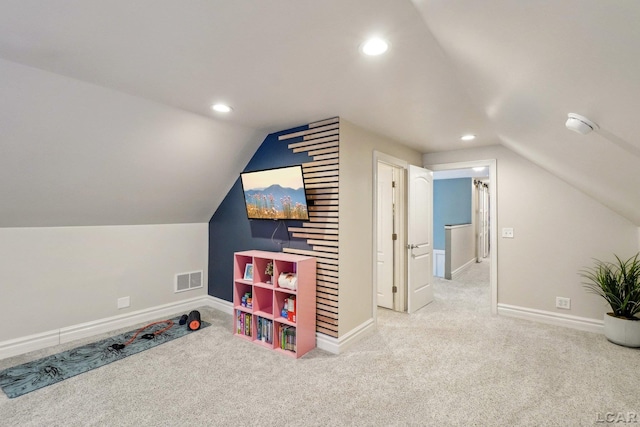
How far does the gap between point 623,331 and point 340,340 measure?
2.80 m

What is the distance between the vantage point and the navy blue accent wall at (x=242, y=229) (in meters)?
3.39

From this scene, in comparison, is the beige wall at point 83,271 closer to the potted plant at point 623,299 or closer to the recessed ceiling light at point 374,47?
the recessed ceiling light at point 374,47

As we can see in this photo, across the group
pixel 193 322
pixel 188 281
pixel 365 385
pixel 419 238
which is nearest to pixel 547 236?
pixel 419 238

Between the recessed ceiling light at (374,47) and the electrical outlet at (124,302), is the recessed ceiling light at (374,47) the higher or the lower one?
the higher one

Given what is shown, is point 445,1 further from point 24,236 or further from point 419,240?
point 24,236

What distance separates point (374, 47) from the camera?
1.70m

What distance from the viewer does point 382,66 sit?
1.91 metres

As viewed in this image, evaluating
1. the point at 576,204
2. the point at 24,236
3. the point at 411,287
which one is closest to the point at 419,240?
the point at 411,287

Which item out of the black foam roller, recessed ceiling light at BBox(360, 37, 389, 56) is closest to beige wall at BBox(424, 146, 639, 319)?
recessed ceiling light at BBox(360, 37, 389, 56)

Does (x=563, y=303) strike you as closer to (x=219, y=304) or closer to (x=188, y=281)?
(x=219, y=304)

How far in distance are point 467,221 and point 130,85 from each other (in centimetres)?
731

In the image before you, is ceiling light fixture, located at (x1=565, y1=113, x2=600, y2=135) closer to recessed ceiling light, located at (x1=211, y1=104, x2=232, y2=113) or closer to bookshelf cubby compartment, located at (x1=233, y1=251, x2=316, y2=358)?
bookshelf cubby compartment, located at (x1=233, y1=251, x2=316, y2=358)
